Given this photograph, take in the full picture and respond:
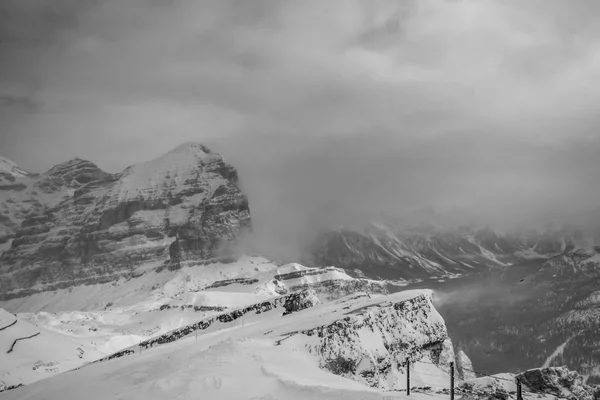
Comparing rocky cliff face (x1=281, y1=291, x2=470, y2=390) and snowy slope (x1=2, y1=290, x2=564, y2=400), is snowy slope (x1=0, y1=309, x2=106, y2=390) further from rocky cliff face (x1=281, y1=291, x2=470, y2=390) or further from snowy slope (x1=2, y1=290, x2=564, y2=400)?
rocky cliff face (x1=281, y1=291, x2=470, y2=390)

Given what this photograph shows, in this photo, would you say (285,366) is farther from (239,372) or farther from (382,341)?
(382,341)

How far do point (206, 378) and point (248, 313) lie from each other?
2011 inches

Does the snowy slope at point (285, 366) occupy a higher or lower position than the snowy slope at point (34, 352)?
higher

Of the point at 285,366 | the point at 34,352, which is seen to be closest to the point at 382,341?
the point at 285,366

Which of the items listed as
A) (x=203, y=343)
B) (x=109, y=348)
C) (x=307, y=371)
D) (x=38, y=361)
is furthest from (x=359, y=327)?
(x=109, y=348)

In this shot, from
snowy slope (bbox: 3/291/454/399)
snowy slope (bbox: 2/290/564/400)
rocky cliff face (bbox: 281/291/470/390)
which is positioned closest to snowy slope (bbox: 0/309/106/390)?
snowy slope (bbox: 2/290/564/400)

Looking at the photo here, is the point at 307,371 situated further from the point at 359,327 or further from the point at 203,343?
the point at 203,343

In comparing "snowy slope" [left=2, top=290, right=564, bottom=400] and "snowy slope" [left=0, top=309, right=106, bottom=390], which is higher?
"snowy slope" [left=2, top=290, right=564, bottom=400]

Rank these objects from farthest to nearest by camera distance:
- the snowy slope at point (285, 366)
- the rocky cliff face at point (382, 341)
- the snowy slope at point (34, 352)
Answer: the snowy slope at point (34, 352) < the rocky cliff face at point (382, 341) < the snowy slope at point (285, 366)

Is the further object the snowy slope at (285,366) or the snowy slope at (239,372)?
the snowy slope at (285,366)

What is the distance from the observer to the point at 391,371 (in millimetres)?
58156

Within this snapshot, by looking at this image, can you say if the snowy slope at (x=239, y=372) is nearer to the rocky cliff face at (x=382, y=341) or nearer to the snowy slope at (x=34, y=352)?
the rocky cliff face at (x=382, y=341)

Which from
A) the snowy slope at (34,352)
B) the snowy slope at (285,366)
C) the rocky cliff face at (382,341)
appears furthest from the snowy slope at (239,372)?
the snowy slope at (34,352)

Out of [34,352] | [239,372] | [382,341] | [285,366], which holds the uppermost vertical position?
[239,372]
